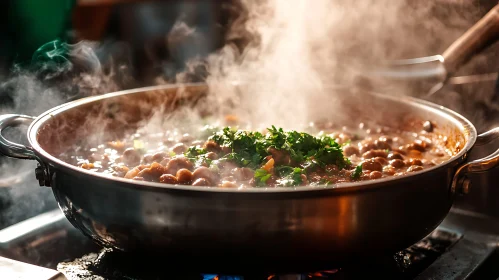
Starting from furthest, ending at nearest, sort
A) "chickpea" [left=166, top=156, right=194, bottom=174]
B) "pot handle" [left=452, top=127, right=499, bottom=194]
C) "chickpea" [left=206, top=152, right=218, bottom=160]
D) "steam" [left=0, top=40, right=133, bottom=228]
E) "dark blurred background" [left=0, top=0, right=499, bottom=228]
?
"dark blurred background" [left=0, top=0, right=499, bottom=228] < "steam" [left=0, top=40, right=133, bottom=228] < "chickpea" [left=206, top=152, right=218, bottom=160] < "chickpea" [left=166, top=156, right=194, bottom=174] < "pot handle" [left=452, top=127, right=499, bottom=194]

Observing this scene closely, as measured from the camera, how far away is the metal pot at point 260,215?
1.36 meters

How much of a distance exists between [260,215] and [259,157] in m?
0.69

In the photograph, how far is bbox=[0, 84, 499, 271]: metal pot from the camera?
1.36 m

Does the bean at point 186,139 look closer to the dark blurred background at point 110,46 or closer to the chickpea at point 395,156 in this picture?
the dark blurred background at point 110,46

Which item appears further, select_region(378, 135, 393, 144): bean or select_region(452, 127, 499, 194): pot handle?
select_region(378, 135, 393, 144): bean

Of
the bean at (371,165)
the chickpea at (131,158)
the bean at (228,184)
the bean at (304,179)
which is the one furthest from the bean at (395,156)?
the chickpea at (131,158)

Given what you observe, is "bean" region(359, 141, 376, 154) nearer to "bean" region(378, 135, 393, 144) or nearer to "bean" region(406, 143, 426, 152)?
"bean" region(378, 135, 393, 144)

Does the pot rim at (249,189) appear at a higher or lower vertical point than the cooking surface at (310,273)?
higher

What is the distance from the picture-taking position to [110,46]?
5.04 metres

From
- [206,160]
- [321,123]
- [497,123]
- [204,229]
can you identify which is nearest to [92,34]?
[321,123]

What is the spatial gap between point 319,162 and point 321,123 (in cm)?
97

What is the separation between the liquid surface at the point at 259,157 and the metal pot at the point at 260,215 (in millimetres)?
388

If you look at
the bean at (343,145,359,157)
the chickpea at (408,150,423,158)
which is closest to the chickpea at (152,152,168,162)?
the bean at (343,145,359,157)

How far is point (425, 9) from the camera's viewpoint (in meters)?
4.09
